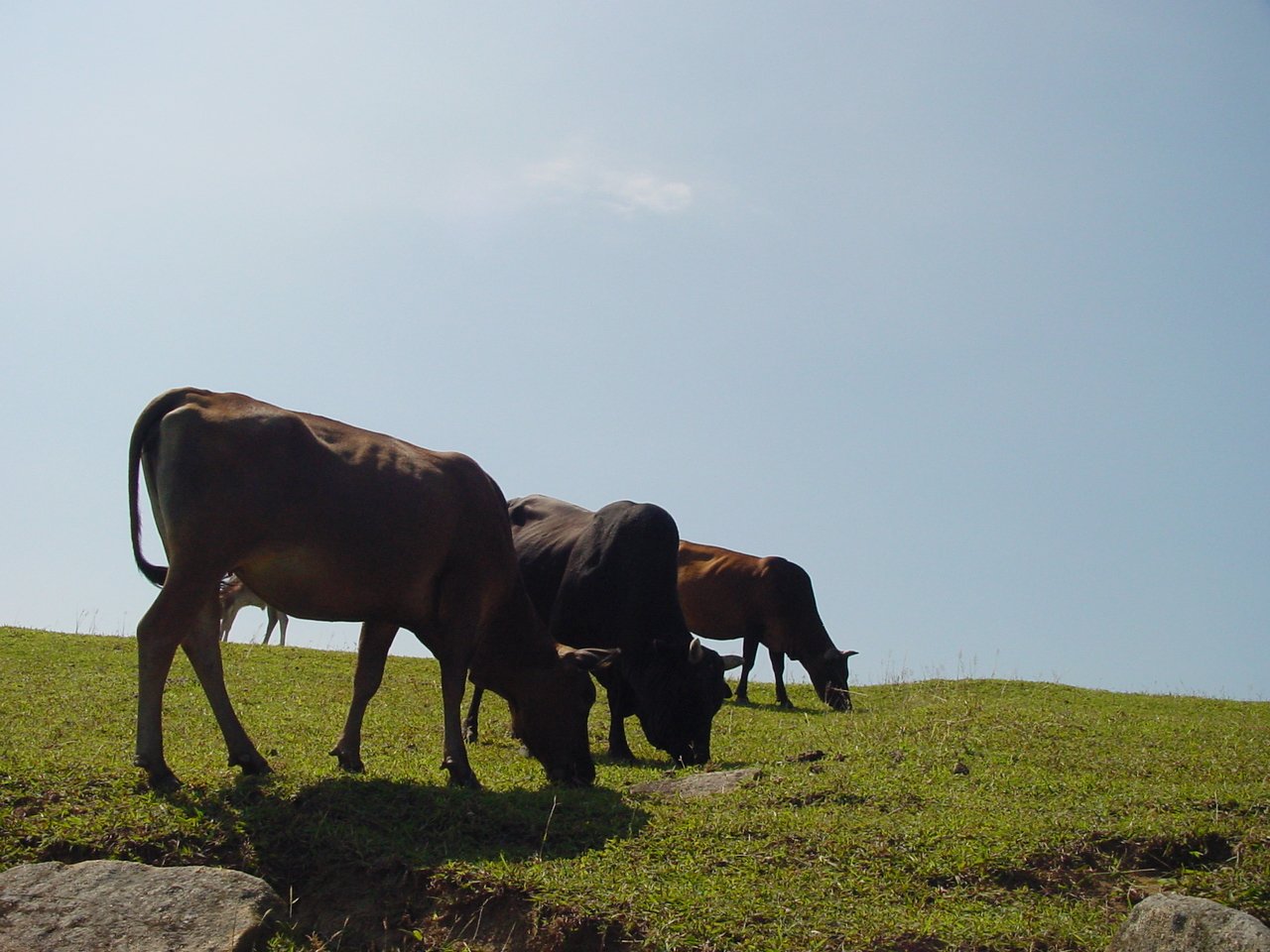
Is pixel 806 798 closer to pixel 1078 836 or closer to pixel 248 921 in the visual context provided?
pixel 1078 836

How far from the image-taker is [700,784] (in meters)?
8.13

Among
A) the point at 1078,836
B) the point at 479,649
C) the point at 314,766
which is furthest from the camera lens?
the point at 479,649

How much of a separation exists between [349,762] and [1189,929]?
5.35 m

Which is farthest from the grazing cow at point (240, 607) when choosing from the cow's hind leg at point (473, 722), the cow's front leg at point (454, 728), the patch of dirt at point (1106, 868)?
the patch of dirt at point (1106, 868)

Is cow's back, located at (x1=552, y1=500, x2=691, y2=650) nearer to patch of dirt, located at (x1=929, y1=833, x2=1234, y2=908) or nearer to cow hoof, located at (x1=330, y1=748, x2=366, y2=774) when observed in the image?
cow hoof, located at (x1=330, y1=748, x2=366, y2=774)

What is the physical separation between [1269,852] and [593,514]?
7839 millimetres

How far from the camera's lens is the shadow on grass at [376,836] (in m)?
6.07

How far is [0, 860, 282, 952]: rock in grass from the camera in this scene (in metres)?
5.48

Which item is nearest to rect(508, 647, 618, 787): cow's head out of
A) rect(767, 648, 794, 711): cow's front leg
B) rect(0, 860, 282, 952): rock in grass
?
rect(0, 860, 282, 952): rock in grass

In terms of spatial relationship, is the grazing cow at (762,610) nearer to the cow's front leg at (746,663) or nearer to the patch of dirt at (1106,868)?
the cow's front leg at (746,663)

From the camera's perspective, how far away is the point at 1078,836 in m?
6.56

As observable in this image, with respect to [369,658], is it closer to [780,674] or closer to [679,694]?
[679,694]

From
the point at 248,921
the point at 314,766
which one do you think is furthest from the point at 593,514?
the point at 248,921

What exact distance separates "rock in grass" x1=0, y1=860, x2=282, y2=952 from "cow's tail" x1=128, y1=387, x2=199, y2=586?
198cm
